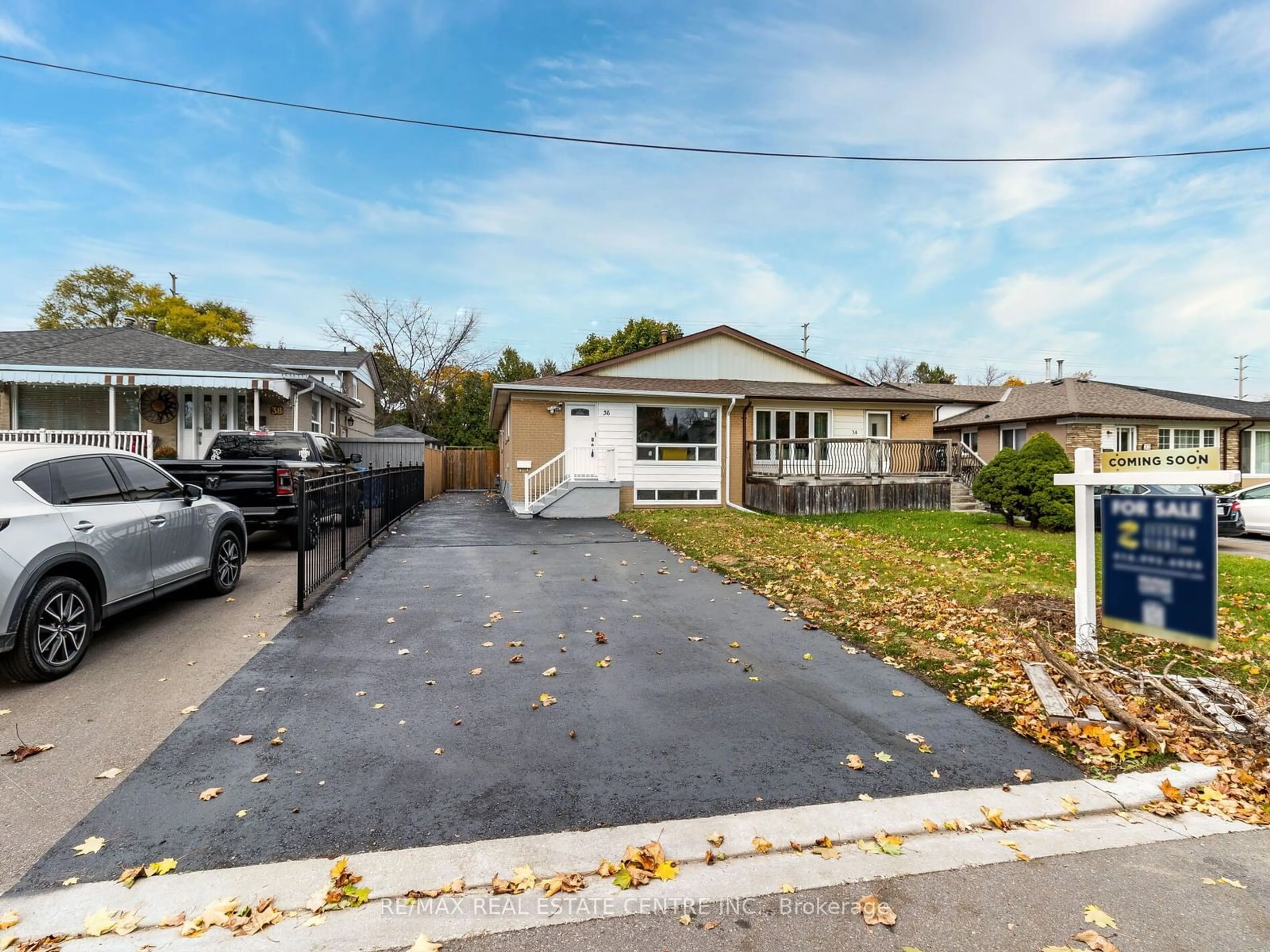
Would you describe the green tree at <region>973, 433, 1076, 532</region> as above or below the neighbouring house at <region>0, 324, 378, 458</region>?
below

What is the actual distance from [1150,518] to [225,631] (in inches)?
296

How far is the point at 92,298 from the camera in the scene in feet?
123

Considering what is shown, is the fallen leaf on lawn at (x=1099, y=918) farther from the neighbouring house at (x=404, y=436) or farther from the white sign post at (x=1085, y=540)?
the neighbouring house at (x=404, y=436)

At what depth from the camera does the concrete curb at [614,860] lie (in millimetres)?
2031

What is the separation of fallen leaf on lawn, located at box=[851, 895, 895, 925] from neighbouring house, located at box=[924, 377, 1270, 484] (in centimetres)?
2055

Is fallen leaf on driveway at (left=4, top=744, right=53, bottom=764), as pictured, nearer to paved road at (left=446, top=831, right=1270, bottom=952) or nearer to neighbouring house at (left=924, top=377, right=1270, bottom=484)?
paved road at (left=446, top=831, right=1270, bottom=952)

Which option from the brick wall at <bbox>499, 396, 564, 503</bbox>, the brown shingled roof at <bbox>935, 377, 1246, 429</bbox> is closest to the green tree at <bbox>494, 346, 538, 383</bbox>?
the brick wall at <bbox>499, 396, 564, 503</bbox>

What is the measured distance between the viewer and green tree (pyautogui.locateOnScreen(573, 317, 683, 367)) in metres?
37.7

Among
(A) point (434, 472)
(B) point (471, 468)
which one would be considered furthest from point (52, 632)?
(B) point (471, 468)

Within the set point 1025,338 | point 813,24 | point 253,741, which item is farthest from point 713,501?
point 1025,338

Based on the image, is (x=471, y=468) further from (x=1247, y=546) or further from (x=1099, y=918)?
(x=1099, y=918)

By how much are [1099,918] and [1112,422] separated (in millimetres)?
24365

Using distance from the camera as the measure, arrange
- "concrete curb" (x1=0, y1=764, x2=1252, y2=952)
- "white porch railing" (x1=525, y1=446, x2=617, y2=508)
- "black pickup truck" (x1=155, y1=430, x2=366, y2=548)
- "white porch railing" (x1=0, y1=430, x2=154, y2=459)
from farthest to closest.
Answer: "white porch railing" (x1=525, y1=446, x2=617, y2=508), "white porch railing" (x1=0, y1=430, x2=154, y2=459), "black pickup truck" (x1=155, y1=430, x2=366, y2=548), "concrete curb" (x1=0, y1=764, x2=1252, y2=952)

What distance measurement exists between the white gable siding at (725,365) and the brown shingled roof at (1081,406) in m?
7.89
